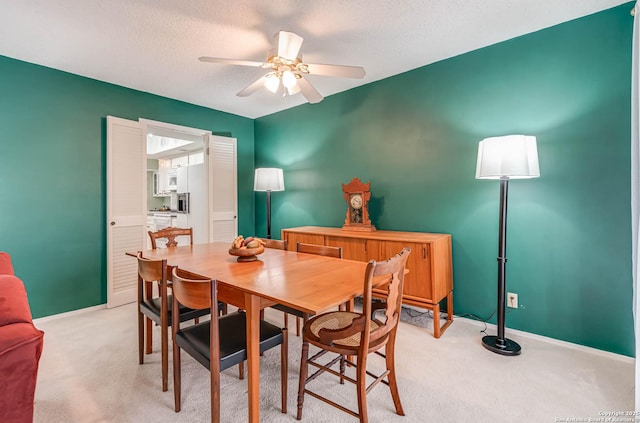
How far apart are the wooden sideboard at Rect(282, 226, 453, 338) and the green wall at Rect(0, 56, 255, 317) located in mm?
2664

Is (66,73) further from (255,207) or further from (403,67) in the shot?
(403,67)

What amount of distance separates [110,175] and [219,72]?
163cm

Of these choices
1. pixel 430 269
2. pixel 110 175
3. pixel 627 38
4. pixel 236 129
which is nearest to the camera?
pixel 627 38

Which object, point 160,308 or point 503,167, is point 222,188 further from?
point 503,167

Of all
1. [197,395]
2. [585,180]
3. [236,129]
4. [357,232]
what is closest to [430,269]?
[357,232]

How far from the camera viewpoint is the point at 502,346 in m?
2.27

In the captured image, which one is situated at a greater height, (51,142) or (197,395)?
(51,142)

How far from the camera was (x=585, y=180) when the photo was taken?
2.25m

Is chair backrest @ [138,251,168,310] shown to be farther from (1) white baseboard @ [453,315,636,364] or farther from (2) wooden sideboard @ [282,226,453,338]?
(1) white baseboard @ [453,315,636,364]

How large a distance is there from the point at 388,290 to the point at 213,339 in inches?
33.6

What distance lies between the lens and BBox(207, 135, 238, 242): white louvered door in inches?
169

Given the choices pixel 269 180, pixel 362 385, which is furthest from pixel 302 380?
pixel 269 180

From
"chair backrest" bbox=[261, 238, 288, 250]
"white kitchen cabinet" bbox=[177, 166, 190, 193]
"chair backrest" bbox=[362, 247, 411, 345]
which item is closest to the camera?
"chair backrest" bbox=[362, 247, 411, 345]

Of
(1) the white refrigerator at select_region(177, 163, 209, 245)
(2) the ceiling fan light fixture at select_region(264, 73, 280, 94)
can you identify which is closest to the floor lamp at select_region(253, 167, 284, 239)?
(1) the white refrigerator at select_region(177, 163, 209, 245)
